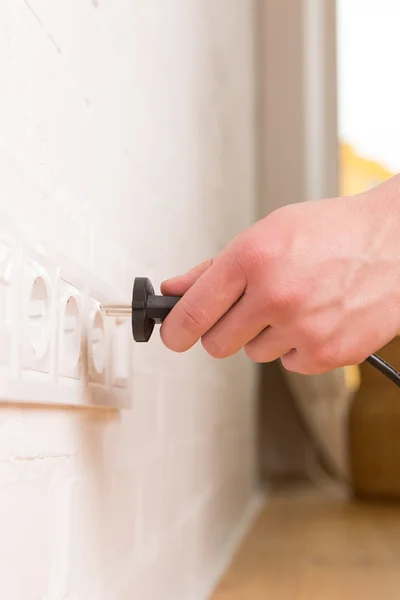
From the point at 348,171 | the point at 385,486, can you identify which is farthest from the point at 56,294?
the point at 348,171

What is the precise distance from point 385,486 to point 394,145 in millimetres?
1137

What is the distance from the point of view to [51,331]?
0.50 meters

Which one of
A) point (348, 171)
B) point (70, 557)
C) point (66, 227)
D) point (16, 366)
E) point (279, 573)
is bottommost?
point (279, 573)

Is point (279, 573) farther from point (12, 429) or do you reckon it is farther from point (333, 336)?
point (12, 429)

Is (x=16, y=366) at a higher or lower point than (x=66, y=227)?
lower

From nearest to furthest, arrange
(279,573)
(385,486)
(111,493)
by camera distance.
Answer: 1. (111,493)
2. (279,573)
3. (385,486)

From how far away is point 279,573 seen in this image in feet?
3.93

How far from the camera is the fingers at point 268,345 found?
1.89ft

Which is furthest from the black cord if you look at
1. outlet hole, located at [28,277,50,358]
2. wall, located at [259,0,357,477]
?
wall, located at [259,0,357,477]

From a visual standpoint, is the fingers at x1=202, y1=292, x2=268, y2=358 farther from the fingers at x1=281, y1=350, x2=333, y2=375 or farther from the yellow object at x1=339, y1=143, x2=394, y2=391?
the yellow object at x1=339, y1=143, x2=394, y2=391

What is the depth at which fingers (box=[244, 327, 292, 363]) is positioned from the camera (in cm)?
58

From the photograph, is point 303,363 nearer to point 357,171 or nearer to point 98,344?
point 98,344

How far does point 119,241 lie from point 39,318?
0.24 metres

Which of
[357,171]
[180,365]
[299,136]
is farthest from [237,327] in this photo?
[357,171]
